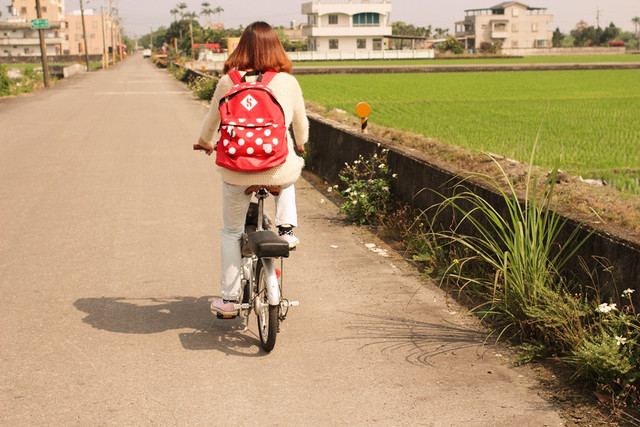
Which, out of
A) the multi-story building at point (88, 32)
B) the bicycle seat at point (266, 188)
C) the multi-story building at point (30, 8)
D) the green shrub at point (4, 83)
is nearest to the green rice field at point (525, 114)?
the bicycle seat at point (266, 188)

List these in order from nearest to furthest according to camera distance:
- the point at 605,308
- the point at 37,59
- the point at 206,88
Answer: the point at 605,308
the point at 206,88
the point at 37,59

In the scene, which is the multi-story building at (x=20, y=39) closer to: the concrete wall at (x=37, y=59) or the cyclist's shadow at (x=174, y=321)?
the concrete wall at (x=37, y=59)

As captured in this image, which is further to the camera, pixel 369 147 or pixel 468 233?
pixel 369 147

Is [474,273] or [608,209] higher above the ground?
[608,209]

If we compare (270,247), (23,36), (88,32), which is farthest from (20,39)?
(270,247)

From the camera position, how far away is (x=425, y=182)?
25.7 feet

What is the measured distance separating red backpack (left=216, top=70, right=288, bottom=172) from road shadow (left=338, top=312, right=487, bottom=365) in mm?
1343

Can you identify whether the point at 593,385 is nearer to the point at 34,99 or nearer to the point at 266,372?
the point at 266,372

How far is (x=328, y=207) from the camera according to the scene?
1002 cm

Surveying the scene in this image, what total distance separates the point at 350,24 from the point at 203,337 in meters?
109

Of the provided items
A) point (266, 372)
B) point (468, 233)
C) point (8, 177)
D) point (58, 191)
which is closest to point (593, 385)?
point (266, 372)

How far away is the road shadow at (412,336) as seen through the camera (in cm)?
504

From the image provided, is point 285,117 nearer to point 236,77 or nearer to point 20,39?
point 236,77

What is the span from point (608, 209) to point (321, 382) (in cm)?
257
